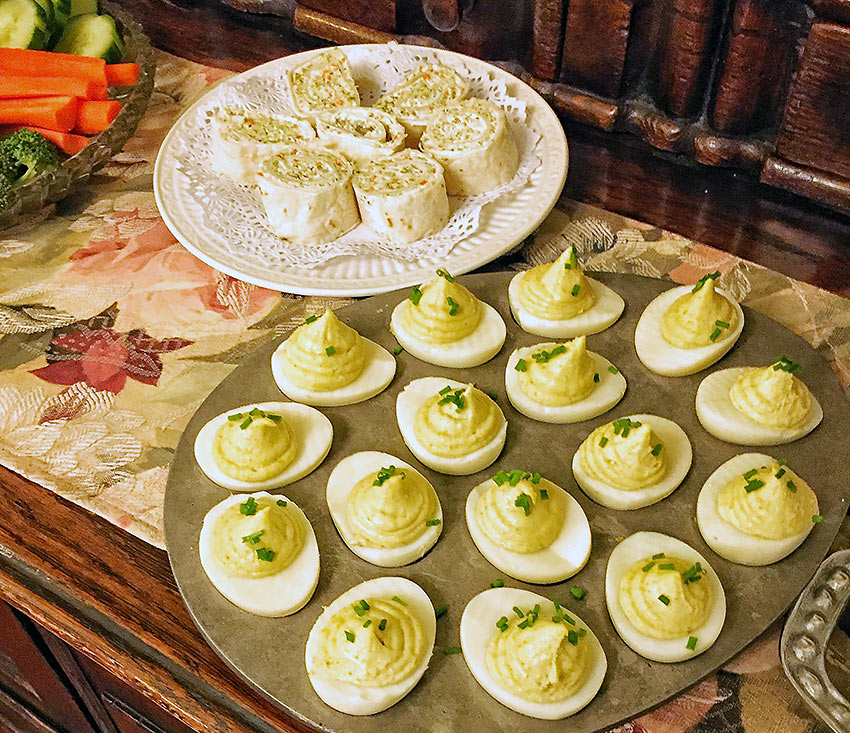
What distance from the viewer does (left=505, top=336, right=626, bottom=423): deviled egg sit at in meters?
1.51

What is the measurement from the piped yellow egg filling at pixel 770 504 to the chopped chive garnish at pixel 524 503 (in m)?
0.30

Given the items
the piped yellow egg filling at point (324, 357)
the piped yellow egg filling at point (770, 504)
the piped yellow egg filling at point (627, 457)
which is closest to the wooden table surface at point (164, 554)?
the piped yellow egg filling at point (324, 357)

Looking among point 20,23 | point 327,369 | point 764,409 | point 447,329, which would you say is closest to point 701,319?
point 764,409

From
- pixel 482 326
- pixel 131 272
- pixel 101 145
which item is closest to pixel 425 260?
pixel 482 326

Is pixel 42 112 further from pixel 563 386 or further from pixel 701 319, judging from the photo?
pixel 701 319

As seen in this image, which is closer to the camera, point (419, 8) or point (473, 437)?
point (473, 437)

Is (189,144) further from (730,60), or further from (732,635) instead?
(732,635)

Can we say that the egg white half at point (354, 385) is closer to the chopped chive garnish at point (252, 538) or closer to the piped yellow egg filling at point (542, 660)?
the chopped chive garnish at point (252, 538)

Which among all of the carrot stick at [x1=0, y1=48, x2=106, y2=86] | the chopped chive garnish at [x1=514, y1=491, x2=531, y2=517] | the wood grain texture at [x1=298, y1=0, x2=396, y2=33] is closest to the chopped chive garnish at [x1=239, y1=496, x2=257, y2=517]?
the chopped chive garnish at [x1=514, y1=491, x2=531, y2=517]

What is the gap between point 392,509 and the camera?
4.36 ft

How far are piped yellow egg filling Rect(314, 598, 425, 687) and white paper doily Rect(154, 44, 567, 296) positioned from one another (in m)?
0.75

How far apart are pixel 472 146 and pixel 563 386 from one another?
2.34ft

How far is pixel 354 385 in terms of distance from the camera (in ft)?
5.16

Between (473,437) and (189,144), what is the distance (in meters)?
1.17
